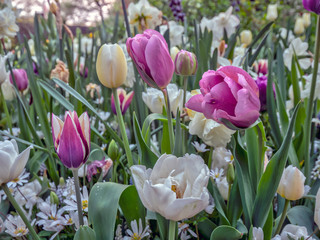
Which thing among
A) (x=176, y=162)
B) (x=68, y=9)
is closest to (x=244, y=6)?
(x=176, y=162)

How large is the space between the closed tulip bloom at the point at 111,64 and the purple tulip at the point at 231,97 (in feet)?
0.48

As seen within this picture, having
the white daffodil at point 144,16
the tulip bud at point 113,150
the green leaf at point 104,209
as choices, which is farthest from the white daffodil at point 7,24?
the green leaf at point 104,209

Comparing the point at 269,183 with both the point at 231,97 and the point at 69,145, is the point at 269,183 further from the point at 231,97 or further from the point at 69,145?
the point at 69,145

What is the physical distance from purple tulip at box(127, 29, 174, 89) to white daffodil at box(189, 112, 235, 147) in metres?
0.13

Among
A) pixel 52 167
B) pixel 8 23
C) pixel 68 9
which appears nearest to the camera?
pixel 52 167

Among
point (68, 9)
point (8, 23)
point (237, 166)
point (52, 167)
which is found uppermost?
point (8, 23)

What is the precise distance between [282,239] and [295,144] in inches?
12.9

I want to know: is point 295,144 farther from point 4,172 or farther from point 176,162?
point 4,172

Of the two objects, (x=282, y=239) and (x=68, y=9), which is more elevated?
(x=282, y=239)

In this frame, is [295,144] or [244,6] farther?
[244,6]

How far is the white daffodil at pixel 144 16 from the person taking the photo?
51.2 inches

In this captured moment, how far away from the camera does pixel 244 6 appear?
4188mm

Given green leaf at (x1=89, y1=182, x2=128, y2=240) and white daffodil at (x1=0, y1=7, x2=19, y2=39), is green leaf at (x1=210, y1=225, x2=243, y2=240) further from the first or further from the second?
white daffodil at (x1=0, y1=7, x2=19, y2=39)

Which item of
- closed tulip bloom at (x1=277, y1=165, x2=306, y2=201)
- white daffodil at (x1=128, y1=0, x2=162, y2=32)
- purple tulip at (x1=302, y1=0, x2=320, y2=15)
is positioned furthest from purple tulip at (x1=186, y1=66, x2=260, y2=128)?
white daffodil at (x1=128, y1=0, x2=162, y2=32)
